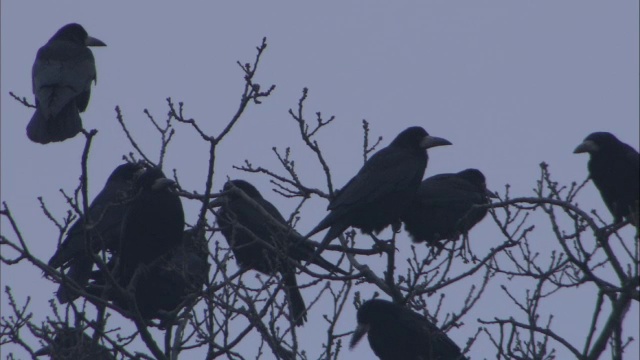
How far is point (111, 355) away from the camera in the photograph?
24.1 feet

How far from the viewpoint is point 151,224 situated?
7488 mm

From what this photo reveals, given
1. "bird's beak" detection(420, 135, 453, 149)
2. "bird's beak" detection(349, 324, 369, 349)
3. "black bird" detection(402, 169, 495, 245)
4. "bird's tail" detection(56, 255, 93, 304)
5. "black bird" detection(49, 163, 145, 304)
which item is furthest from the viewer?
"black bird" detection(402, 169, 495, 245)

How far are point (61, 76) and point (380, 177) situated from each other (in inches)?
125

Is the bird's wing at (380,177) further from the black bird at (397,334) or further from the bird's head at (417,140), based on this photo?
the black bird at (397,334)

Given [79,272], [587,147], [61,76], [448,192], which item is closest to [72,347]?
[79,272]

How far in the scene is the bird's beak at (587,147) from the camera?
7664 mm

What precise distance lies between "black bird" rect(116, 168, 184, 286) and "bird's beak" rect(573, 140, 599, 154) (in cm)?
323

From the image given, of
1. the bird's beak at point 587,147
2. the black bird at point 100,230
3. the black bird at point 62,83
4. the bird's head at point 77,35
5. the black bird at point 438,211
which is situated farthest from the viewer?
the bird's head at point 77,35

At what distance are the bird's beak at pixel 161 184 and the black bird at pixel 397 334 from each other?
1.88 metres

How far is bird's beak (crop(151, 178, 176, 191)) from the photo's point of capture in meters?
7.49

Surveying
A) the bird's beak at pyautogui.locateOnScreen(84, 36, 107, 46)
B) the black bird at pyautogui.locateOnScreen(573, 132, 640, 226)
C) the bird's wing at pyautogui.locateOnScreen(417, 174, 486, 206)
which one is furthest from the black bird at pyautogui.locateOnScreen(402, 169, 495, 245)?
the bird's beak at pyautogui.locateOnScreen(84, 36, 107, 46)

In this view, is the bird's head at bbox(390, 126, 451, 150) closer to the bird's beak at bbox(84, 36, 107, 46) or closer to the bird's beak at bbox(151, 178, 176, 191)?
the bird's beak at bbox(151, 178, 176, 191)

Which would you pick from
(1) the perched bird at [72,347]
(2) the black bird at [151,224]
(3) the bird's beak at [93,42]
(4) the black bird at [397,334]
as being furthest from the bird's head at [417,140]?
(3) the bird's beak at [93,42]

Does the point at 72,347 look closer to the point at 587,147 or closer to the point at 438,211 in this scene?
the point at 438,211
